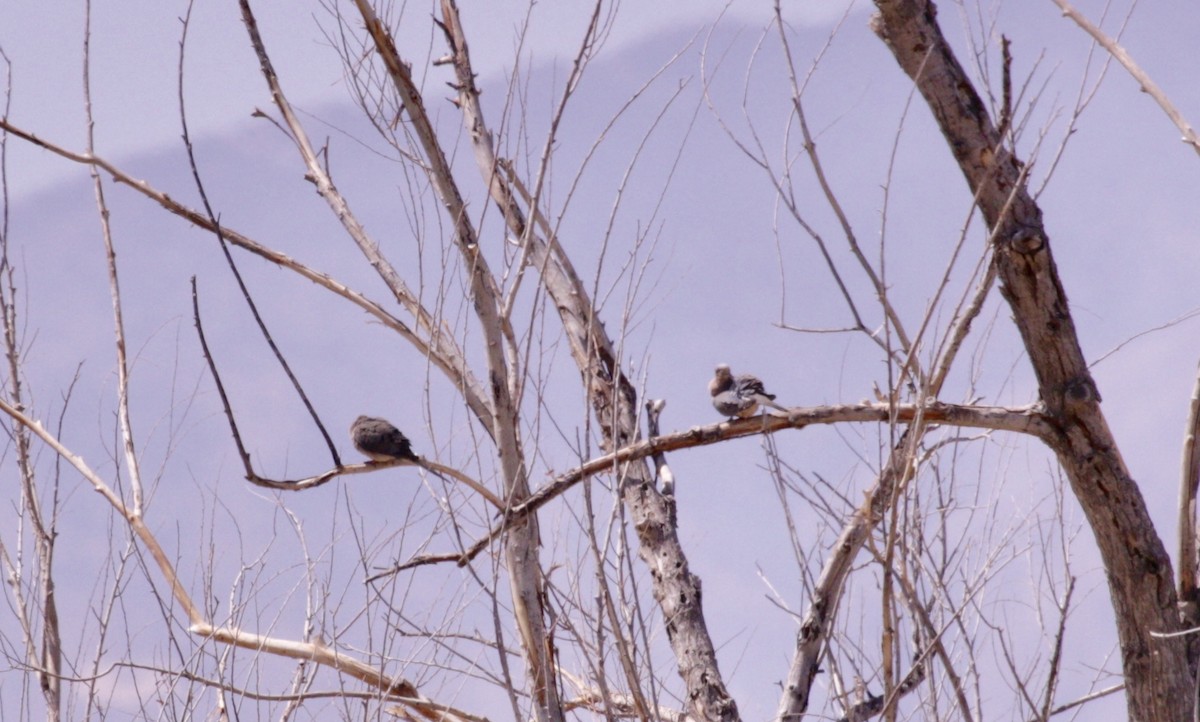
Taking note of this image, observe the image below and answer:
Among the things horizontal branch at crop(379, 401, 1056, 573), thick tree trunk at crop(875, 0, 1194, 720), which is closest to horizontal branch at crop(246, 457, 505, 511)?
horizontal branch at crop(379, 401, 1056, 573)

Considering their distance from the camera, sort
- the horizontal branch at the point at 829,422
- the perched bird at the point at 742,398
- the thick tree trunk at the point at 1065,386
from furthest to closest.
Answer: the perched bird at the point at 742,398 → the horizontal branch at the point at 829,422 → the thick tree trunk at the point at 1065,386

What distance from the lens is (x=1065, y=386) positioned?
9.63 ft

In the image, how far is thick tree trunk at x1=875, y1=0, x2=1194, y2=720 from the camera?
2.84 m

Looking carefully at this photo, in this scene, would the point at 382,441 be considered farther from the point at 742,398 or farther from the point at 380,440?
the point at 742,398

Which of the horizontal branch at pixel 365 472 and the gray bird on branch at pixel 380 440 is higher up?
the gray bird on branch at pixel 380 440

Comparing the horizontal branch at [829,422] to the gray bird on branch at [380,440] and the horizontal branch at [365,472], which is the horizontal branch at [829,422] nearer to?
the horizontal branch at [365,472]

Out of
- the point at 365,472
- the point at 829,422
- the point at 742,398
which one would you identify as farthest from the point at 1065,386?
the point at 365,472

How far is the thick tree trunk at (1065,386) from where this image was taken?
112 inches

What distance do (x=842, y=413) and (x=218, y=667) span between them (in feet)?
7.32

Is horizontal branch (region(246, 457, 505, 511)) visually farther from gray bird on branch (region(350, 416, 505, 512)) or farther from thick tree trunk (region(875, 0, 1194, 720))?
thick tree trunk (region(875, 0, 1194, 720))

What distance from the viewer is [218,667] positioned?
3.40 m

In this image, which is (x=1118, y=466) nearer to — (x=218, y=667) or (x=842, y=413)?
(x=842, y=413)

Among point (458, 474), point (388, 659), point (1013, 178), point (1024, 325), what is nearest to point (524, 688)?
point (388, 659)

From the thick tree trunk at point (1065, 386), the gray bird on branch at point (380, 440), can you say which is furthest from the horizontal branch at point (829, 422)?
the gray bird on branch at point (380, 440)
